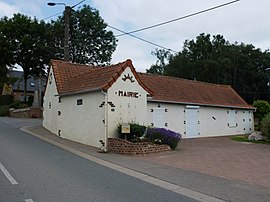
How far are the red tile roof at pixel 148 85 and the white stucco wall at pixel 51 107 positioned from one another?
43.9 inches

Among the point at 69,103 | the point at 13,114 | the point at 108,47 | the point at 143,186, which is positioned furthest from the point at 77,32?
the point at 143,186

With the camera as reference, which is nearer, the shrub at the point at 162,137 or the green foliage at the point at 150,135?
the green foliage at the point at 150,135

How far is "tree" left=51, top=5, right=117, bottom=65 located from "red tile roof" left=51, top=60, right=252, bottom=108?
19846 millimetres

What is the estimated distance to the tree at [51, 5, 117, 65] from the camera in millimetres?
45281

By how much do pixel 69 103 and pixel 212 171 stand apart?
11.0 m

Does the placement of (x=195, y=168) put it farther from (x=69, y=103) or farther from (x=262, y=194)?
(x=69, y=103)

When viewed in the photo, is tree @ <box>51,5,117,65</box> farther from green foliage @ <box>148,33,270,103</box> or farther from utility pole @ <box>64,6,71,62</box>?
utility pole @ <box>64,6,71,62</box>

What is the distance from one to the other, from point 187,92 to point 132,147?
41.1ft

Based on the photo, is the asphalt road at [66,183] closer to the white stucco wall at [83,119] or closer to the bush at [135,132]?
the bush at [135,132]

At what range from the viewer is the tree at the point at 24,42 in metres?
39.9

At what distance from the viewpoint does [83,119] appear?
18.0 metres

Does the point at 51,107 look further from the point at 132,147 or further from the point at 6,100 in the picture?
the point at 6,100

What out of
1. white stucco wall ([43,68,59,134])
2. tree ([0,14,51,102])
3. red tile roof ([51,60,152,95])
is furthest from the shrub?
tree ([0,14,51,102])

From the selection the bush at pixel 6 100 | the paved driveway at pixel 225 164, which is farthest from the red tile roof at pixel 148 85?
the bush at pixel 6 100
